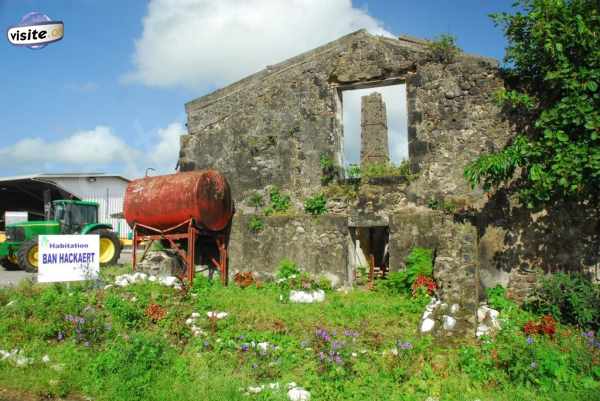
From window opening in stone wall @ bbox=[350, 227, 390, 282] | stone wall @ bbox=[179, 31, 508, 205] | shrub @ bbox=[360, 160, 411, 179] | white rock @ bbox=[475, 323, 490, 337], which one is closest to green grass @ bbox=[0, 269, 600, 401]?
white rock @ bbox=[475, 323, 490, 337]

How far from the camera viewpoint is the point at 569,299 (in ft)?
23.3

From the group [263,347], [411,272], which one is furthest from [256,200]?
[263,347]

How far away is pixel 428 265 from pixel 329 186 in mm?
2643

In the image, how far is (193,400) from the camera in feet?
15.9

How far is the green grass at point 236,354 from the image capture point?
201 inches

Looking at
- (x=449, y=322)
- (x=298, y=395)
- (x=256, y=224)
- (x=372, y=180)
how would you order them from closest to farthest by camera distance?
(x=298, y=395), (x=449, y=322), (x=372, y=180), (x=256, y=224)

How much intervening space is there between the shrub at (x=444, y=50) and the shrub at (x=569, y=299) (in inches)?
174

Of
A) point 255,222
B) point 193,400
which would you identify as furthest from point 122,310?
point 255,222

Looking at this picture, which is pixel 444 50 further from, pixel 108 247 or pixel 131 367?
pixel 108 247

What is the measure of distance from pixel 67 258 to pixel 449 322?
6.78 meters

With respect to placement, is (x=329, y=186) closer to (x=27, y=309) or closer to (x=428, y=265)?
(x=428, y=265)

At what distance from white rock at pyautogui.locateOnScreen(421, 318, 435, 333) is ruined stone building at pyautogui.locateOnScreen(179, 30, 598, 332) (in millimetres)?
647

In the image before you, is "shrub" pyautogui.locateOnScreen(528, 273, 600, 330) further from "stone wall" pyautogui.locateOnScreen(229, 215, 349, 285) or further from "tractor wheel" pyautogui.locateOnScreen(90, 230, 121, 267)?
"tractor wheel" pyautogui.locateOnScreen(90, 230, 121, 267)

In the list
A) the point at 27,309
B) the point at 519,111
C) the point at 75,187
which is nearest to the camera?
the point at 27,309
